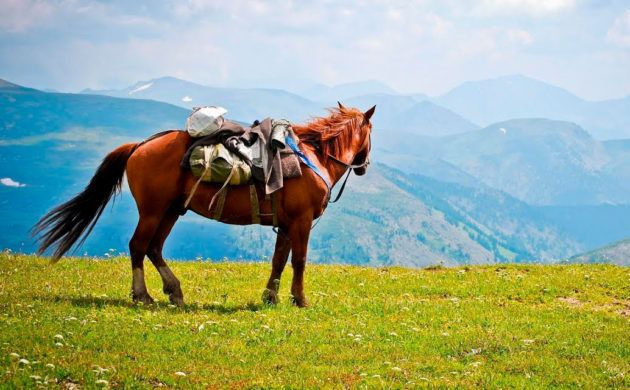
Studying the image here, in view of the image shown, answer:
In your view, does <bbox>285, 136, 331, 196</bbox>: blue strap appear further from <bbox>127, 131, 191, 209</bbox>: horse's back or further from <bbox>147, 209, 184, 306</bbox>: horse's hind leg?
<bbox>147, 209, 184, 306</bbox>: horse's hind leg

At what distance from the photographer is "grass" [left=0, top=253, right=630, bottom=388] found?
9.87 metres

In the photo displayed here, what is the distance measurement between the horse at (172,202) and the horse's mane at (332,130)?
0.02 metres

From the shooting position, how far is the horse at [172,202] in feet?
46.0

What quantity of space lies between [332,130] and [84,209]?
5547mm

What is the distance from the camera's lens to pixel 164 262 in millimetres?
14609

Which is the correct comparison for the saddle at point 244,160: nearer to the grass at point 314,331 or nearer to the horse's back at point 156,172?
the horse's back at point 156,172

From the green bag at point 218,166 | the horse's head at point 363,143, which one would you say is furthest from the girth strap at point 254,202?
the horse's head at point 363,143

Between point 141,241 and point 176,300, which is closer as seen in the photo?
point 141,241

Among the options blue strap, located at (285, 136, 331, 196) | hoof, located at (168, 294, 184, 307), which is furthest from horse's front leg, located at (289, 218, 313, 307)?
hoof, located at (168, 294, 184, 307)

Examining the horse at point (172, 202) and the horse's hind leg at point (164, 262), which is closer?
the horse at point (172, 202)

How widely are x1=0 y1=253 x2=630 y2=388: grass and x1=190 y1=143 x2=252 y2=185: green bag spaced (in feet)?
8.64

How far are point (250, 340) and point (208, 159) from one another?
385cm

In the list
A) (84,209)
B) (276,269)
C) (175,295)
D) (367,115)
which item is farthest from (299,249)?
(84,209)

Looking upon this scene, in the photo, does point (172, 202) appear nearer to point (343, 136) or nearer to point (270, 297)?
point (270, 297)
